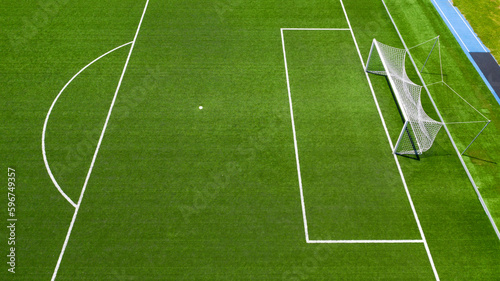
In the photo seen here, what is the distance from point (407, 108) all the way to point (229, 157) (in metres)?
7.00

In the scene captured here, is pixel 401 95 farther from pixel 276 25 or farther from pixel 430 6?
pixel 430 6

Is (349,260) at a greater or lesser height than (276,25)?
lesser

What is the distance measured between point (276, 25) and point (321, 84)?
486 centimetres

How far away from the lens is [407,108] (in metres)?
12.1

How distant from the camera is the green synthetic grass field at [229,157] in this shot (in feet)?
31.6

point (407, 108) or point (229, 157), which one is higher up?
point (407, 108)

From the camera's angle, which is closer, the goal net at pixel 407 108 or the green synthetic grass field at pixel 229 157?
the green synthetic grass field at pixel 229 157

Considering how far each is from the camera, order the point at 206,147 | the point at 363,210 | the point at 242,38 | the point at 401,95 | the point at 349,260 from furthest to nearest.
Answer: the point at 242,38 → the point at 401,95 → the point at 206,147 → the point at 363,210 → the point at 349,260

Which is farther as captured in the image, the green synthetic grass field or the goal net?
the goal net

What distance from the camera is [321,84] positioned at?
46.6ft

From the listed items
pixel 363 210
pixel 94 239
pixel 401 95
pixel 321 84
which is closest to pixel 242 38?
pixel 321 84

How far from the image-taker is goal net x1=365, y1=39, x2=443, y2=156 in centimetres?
1188

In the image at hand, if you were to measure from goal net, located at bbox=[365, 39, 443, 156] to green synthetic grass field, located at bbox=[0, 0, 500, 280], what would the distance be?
0.50 metres

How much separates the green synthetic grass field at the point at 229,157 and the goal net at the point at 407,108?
50 centimetres
